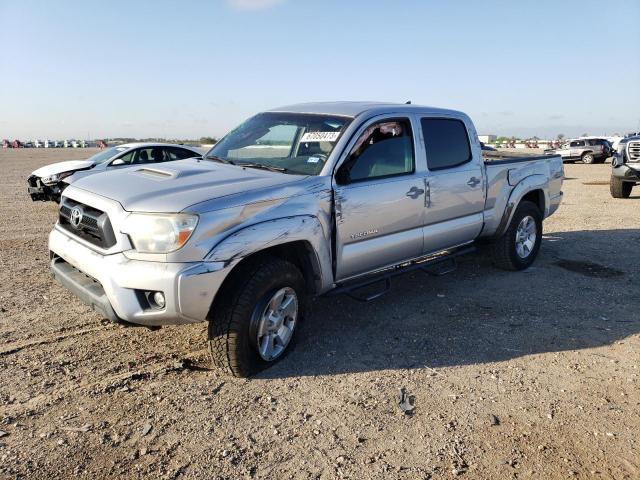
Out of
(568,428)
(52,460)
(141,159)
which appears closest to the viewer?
(52,460)

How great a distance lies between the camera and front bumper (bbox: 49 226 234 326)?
122 inches

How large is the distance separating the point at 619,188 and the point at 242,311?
12537mm

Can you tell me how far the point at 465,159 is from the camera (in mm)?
5293

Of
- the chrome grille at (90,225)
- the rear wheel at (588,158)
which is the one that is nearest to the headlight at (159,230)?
the chrome grille at (90,225)

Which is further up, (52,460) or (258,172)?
(258,172)

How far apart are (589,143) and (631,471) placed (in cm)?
2965

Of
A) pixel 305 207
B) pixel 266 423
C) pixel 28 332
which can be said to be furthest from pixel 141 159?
pixel 266 423

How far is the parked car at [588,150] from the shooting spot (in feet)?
92.0

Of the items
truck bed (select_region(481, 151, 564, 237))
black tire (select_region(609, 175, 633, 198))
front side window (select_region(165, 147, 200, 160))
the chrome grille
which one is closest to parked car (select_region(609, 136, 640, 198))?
black tire (select_region(609, 175, 633, 198))

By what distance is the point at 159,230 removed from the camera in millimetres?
3145

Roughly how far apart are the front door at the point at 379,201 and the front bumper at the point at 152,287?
1.15 metres

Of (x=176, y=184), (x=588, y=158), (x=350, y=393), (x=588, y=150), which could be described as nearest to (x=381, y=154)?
(x=176, y=184)

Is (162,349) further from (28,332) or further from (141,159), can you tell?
(141,159)

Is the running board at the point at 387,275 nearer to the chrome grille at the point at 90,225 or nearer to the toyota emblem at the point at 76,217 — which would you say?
the chrome grille at the point at 90,225
